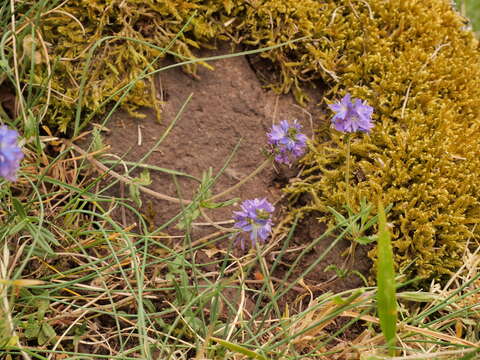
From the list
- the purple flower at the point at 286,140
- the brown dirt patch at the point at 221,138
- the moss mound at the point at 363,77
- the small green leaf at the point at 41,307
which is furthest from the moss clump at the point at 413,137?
the small green leaf at the point at 41,307

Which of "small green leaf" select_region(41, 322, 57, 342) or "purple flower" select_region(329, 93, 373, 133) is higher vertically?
"purple flower" select_region(329, 93, 373, 133)

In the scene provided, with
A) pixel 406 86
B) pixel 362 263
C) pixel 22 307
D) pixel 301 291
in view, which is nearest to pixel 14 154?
pixel 22 307

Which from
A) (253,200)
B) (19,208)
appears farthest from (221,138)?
(19,208)

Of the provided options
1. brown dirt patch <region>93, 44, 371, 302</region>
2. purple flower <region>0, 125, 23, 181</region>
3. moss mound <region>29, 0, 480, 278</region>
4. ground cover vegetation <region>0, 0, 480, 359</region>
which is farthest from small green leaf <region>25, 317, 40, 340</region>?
moss mound <region>29, 0, 480, 278</region>

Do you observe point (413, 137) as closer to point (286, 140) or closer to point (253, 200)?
point (286, 140)

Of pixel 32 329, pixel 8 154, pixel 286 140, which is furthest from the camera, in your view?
pixel 286 140

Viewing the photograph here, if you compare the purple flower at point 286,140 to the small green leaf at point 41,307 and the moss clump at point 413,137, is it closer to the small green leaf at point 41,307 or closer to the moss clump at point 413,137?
the moss clump at point 413,137

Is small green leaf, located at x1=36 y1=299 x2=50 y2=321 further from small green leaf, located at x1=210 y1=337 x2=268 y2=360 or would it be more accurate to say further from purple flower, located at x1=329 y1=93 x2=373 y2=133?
purple flower, located at x1=329 y1=93 x2=373 y2=133
